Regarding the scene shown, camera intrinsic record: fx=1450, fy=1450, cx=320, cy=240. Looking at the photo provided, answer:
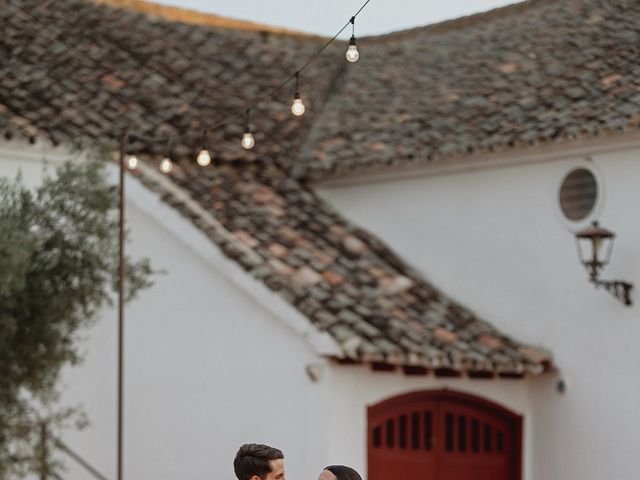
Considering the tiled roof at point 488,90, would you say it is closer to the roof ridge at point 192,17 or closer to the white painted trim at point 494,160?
the white painted trim at point 494,160

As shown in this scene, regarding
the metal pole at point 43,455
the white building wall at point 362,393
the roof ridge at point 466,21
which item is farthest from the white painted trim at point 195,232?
the roof ridge at point 466,21

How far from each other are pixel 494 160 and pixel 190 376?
3.77 metres

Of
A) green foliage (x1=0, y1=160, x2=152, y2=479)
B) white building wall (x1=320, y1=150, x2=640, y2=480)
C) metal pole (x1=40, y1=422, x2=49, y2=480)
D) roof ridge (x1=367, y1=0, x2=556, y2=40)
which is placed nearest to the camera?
green foliage (x1=0, y1=160, x2=152, y2=479)

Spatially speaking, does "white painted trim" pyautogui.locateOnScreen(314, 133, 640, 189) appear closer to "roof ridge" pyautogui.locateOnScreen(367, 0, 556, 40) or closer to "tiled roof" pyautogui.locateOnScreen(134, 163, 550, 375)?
"tiled roof" pyautogui.locateOnScreen(134, 163, 550, 375)

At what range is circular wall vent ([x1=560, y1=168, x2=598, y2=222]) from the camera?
547 inches

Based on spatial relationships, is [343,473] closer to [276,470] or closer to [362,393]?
[276,470]

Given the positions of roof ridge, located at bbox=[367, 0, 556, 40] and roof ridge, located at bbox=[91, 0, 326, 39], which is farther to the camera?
roof ridge, located at bbox=[91, 0, 326, 39]

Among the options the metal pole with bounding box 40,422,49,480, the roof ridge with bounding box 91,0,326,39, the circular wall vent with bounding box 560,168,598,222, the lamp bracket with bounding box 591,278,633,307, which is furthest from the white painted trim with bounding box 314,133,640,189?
the metal pole with bounding box 40,422,49,480

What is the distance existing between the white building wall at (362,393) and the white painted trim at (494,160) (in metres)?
2.24

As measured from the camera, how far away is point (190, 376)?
555 inches

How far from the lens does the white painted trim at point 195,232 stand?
510 inches

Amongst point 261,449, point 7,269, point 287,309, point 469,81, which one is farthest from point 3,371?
point 469,81

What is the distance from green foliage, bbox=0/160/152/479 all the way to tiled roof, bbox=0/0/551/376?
142 centimetres

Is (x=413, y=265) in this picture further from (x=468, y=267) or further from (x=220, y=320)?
(x=220, y=320)
